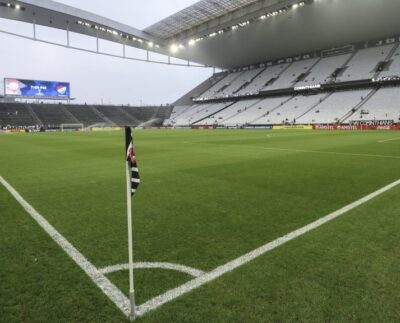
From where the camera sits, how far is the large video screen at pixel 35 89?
69438 millimetres

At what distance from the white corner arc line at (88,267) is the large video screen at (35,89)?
250 feet

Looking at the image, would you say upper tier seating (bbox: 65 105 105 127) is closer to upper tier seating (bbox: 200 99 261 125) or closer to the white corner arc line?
upper tier seating (bbox: 200 99 261 125)

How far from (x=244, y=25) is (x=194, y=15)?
8081 mm

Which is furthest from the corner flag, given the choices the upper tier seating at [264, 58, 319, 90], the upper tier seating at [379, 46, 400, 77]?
the upper tier seating at [264, 58, 319, 90]

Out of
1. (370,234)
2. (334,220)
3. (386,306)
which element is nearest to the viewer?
(386,306)

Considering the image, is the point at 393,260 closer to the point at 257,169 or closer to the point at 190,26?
the point at 257,169

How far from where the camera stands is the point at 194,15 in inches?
1902

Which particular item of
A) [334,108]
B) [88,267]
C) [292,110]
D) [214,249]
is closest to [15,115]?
[292,110]

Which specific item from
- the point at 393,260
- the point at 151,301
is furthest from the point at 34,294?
the point at 393,260

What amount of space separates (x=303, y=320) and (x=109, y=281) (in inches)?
72.4

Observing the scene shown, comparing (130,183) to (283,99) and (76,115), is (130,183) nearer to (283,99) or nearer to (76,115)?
(283,99)

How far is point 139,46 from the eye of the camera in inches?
2318

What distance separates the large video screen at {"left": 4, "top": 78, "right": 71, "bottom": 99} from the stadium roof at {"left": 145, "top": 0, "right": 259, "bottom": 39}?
30.9m

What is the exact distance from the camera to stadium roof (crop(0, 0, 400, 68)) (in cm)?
4253
